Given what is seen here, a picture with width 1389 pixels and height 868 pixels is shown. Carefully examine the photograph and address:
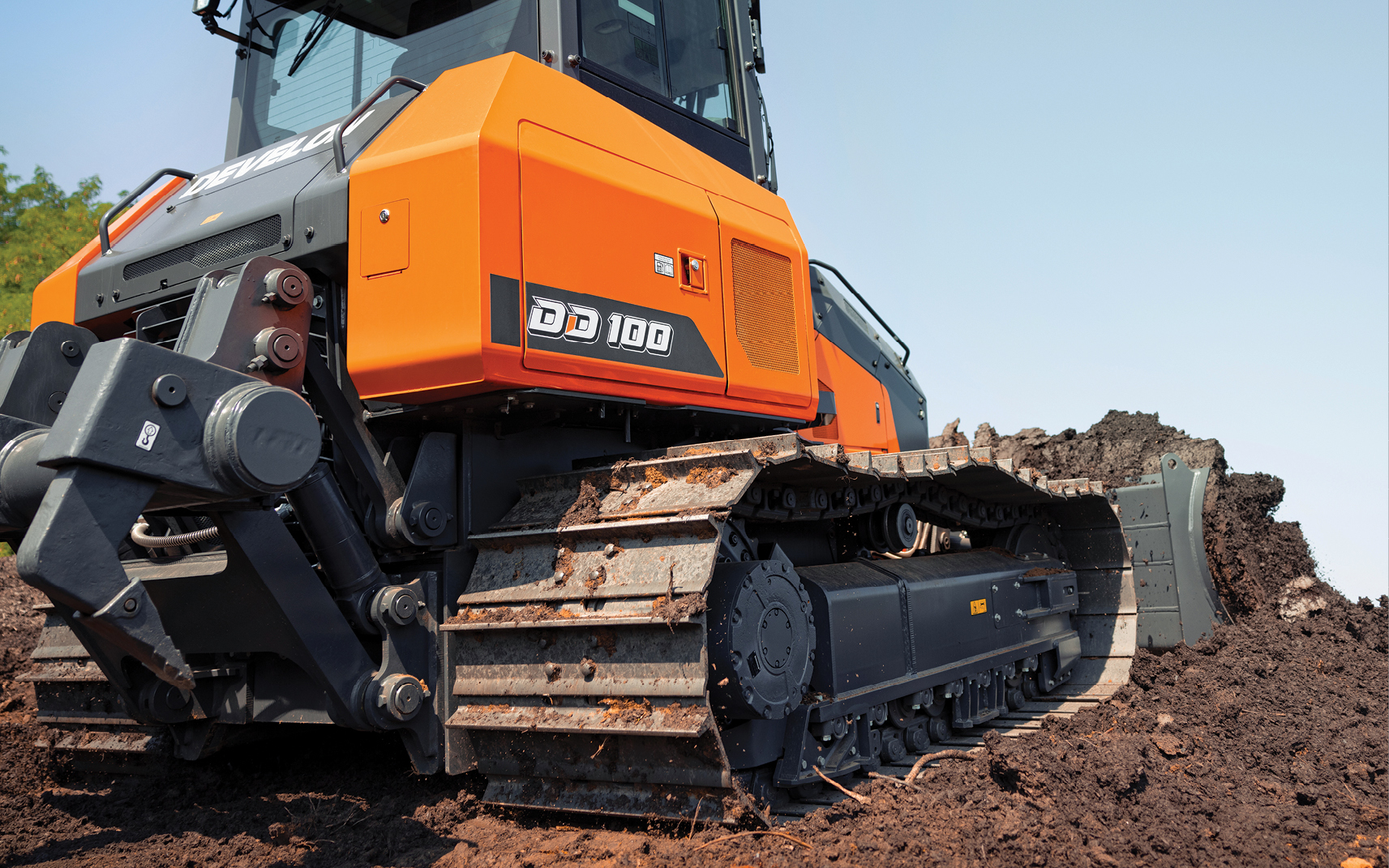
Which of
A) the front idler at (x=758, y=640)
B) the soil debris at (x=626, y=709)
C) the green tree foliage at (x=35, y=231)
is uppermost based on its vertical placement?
the green tree foliage at (x=35, y=231)

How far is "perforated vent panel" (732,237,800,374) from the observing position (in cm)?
465

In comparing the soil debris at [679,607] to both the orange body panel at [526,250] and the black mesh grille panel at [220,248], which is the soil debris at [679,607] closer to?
the orange body panel at [526,250]

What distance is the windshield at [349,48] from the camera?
4.43 meters

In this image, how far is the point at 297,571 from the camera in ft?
11.9

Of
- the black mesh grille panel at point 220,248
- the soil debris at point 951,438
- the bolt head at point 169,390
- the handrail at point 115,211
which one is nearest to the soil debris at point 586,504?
the bolt head at point 169,390

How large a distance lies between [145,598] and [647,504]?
160 centimetres

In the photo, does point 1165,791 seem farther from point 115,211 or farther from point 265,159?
point 115,211

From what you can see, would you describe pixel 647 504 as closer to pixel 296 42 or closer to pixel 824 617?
pixel 824 617

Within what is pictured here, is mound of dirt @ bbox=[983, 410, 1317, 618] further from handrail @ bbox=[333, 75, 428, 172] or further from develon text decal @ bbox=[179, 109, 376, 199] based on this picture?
develon text decal @ bbox=[179, 109, 376, 199]

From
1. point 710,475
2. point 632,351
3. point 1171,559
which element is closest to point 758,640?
point 710,475

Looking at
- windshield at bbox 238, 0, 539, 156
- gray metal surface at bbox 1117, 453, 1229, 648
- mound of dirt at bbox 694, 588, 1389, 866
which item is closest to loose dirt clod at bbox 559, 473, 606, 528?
mound of dirt at bbox 694, 588, 1389, 866

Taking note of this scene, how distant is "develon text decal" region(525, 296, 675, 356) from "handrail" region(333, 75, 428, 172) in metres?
0.98

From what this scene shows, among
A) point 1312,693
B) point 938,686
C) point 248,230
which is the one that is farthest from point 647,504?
point 1312,693

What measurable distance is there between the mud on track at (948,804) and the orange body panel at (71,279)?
218cm
